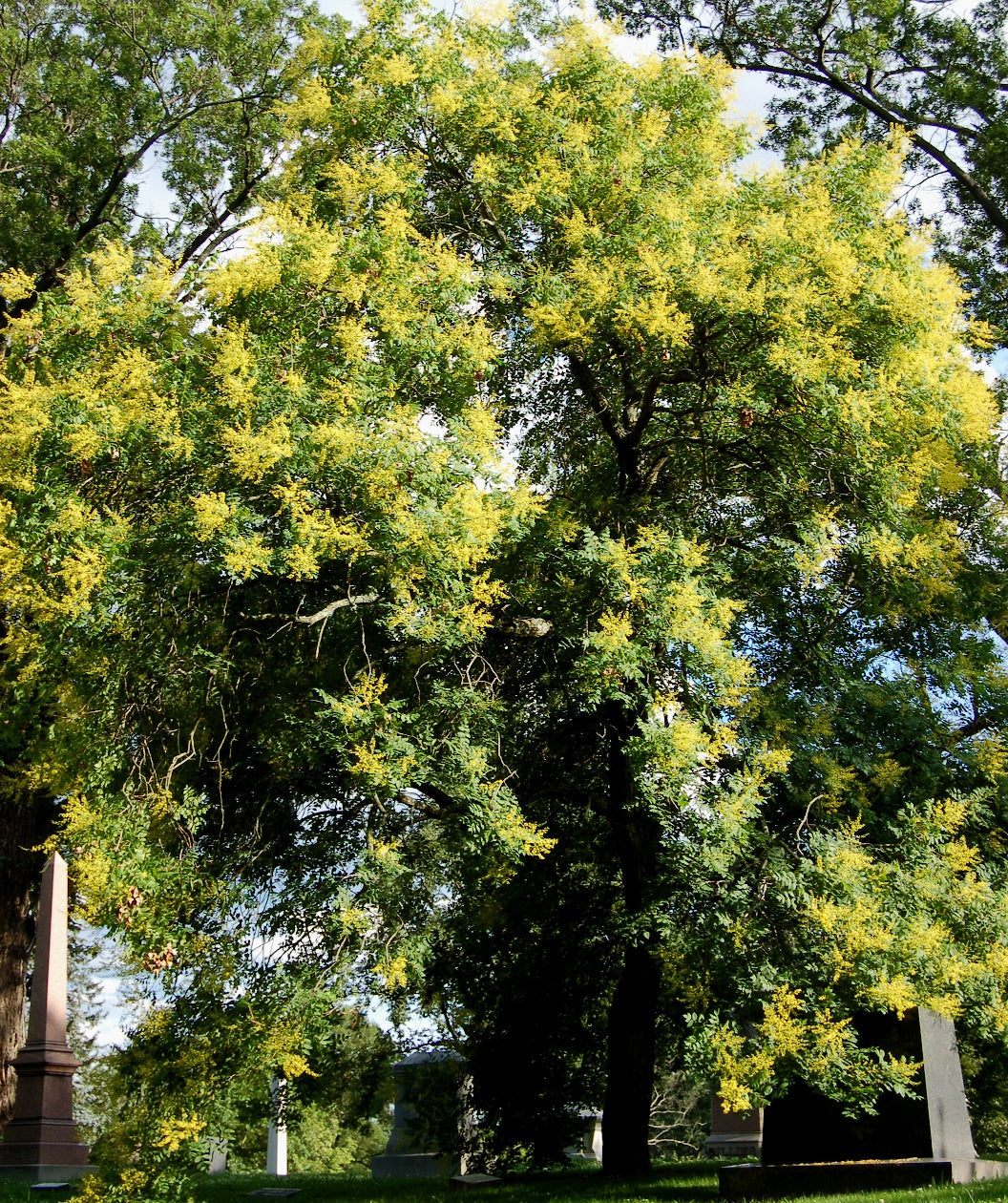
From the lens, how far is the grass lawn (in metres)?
7.46

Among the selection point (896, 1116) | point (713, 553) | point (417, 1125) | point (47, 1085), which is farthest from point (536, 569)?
point (47, 1085)

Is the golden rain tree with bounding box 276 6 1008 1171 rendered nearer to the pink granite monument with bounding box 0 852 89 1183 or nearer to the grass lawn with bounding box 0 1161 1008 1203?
the grass lawn with bounding box 0 1161 1008 1203

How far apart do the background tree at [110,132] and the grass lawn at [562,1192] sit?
4712mm

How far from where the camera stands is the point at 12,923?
15.2 m

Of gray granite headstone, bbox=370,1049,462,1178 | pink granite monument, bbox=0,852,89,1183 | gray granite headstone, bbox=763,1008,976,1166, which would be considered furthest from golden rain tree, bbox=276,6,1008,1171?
pink granite monument, bbox=0,852,89,1183

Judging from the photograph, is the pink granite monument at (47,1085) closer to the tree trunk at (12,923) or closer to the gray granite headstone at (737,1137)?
the tree trunk at (12,923)

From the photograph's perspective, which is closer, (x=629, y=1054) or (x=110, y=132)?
(x=629, y=1054)

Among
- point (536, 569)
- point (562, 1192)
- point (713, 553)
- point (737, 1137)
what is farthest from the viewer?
point (737, 1137)

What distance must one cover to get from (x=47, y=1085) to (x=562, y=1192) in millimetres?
6099

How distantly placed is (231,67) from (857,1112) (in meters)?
15.5

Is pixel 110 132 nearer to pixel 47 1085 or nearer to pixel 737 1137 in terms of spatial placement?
pixel 47 1085

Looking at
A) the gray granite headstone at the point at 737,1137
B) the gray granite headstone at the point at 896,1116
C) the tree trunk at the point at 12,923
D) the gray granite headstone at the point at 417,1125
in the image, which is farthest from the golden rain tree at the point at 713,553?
the tree trunk at the point at 12,923

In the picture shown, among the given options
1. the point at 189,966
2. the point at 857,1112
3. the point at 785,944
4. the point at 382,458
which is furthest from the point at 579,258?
the point at 857,1112

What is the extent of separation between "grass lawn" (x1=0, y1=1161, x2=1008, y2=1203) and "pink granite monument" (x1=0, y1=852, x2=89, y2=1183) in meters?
1.55
